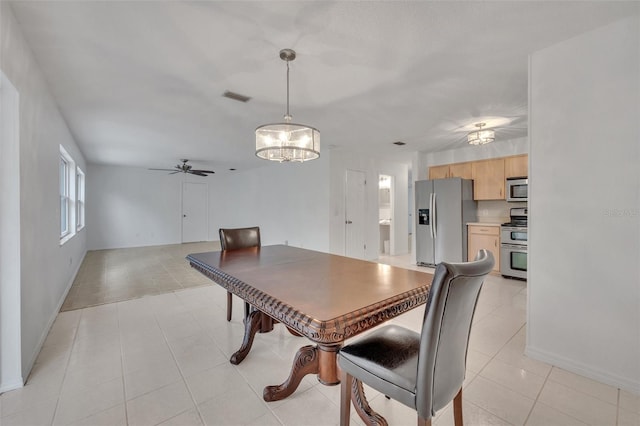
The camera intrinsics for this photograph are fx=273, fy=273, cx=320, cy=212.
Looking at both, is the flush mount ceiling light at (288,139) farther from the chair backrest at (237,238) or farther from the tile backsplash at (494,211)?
the tile backsplash at (494,211)

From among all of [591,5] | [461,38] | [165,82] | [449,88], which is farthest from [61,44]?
[591,5]

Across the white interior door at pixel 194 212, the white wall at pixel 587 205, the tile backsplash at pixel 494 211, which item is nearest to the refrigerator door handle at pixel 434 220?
the tile backsplash at pixel 494 211

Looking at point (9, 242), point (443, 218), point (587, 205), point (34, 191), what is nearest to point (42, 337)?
point (9, 242)

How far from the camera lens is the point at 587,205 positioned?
6.26 ft

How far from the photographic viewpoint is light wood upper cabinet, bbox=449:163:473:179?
5.06m

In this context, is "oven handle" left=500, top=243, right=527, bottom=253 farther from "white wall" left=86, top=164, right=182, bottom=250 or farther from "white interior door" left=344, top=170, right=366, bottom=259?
"white wall" left=86, top=164, right=182, bottom=250

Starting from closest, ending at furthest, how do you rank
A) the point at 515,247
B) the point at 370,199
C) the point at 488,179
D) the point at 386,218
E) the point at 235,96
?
the point at 235,96, the point at 515,247, the point at 488,179, the point at 370,199, the point at 386,218

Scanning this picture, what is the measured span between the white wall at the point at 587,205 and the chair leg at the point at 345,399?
1.75 m

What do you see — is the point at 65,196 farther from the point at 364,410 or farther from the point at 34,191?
the point at 364,410

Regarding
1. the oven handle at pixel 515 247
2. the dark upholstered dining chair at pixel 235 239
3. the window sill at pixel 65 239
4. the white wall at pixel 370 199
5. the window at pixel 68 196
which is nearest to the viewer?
the dark upholstered dining chair at pixel 235 239

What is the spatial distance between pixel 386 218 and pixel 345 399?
670 cm

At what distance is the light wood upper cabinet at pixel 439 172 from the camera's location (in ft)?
17.6

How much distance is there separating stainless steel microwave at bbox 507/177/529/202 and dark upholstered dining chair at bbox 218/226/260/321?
410 centimetres

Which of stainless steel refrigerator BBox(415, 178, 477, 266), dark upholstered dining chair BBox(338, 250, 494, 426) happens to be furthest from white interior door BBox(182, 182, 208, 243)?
dark upholstered dining chair BBox(338, 250, 494, 426)
